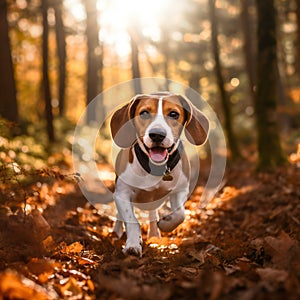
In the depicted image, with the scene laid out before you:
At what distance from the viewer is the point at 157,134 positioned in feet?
15.7

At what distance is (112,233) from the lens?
6074 mm

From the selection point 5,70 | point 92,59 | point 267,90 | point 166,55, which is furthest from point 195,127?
point 166,55

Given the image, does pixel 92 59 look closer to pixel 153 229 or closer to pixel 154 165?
pixel 153 229

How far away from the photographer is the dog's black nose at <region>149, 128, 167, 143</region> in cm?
478

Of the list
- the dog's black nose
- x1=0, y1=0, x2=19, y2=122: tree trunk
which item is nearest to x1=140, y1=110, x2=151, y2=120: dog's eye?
the dog's black nose

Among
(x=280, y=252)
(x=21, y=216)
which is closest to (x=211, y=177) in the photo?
(x=21, y=216)

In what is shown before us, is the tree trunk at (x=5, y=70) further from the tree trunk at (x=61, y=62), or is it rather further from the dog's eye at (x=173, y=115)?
the tree trunk at (x=61, y=62)

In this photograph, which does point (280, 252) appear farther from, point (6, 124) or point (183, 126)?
point (6, 124)

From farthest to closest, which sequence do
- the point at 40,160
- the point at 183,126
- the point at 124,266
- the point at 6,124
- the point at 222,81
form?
the point at 222,81, the point at 40,160, the point at 6,124, the point at 183,126, the point at 124,266

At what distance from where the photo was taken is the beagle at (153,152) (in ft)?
16.2

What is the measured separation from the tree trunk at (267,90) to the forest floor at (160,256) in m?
2.94

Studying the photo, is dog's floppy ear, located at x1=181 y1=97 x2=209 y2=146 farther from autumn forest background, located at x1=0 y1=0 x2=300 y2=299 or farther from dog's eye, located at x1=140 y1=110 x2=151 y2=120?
autumn forest background, located at x1=0 y1=0 x2=300 y2=299

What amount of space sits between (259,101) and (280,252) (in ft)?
25.6

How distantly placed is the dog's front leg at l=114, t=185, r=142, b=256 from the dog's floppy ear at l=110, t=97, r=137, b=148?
1.97ft
